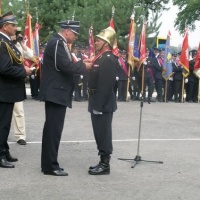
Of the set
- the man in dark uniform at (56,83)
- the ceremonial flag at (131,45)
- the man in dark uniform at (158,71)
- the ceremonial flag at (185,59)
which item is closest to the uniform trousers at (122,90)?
the ceremonial flag at (131,45)

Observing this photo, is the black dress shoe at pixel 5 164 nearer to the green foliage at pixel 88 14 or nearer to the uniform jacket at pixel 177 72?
the uniform jacket at pixel 177 72

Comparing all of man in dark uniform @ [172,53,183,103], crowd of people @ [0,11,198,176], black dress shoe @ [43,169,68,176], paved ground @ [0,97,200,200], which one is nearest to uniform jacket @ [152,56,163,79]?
man in dark uniform @ [172,53,183,103]

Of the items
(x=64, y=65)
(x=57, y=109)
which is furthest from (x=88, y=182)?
(x=64, y=65)

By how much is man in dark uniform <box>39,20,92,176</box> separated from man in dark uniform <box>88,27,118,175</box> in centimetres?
19

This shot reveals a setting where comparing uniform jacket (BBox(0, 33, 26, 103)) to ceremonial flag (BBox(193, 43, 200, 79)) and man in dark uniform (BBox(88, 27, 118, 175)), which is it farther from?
ceremonial flag (BBox(193, 43, 200, 79))

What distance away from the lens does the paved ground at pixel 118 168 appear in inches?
205

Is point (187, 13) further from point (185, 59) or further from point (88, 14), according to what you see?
point (185, 59)

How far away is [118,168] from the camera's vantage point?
646 cm

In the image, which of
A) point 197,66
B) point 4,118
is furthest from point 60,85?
point 197,66

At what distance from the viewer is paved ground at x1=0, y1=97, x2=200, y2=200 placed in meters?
5.21

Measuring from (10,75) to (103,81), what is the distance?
124 centimetres

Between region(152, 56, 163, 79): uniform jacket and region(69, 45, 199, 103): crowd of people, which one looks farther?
region(152, 56, 163, 79): uniform jacket

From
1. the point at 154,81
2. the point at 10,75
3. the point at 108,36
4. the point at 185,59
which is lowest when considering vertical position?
the point at 154,81

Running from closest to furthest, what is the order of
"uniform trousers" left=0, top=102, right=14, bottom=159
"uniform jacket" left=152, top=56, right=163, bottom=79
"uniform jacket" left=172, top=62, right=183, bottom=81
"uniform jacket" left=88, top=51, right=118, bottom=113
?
1. "uniform jacket" left=88, top=51, right=118, bottom=113
2. "uniform trousers" left=0, top=102, right=14, bottom=159
3. "uniform jacket" left=152, top=56, right=163, bottom=79
4. "uniform jacket" left=172, top=62, right=183, bottom=81
